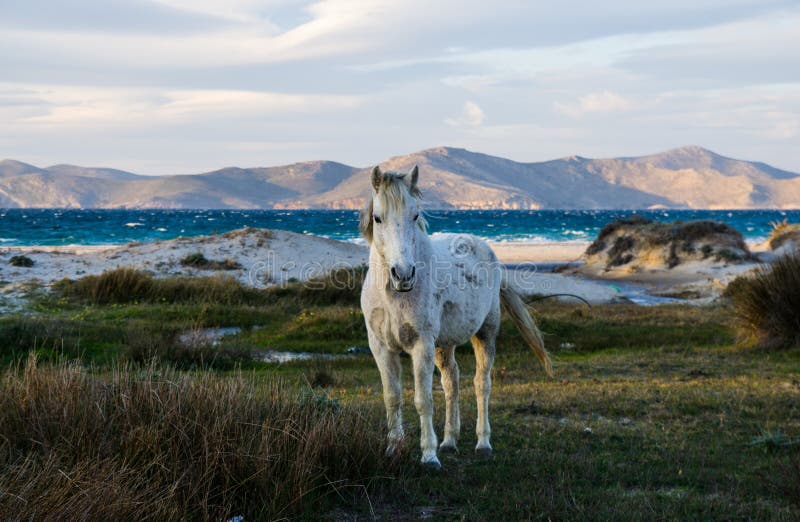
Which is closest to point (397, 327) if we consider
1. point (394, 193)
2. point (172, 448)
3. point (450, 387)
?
point (394, 193)

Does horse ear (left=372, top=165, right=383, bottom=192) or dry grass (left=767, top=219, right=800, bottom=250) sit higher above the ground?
horse ear (left=372, top=165, right=383, bottom=192)

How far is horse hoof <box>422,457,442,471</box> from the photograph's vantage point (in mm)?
6578

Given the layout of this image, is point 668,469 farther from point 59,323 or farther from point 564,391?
point 59,323

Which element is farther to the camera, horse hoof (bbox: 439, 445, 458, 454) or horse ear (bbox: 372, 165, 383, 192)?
horse hoof (bbox: 439, 445, 458, 454)

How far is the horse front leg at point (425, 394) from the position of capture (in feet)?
21.2

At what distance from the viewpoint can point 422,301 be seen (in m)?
6.40

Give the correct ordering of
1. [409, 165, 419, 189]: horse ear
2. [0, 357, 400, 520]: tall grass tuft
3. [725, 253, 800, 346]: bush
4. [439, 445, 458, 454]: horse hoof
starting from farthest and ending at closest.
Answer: [725, 253, 800, 346]: bush
[439, 445, 458, 454]: horse hoof
[409, 165, 419, 189]: horse ear
[0, 357, 400, 520]: tall grass tuft

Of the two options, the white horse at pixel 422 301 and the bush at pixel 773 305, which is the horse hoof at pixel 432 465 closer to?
the white horse at pixel 422 301

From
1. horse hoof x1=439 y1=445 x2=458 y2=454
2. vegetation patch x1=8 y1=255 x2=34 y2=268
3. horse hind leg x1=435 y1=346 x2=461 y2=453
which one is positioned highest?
horse hind leg x1=435 y1=346 x2=461 y2=453

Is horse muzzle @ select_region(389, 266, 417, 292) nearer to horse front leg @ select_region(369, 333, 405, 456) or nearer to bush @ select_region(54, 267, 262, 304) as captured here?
horse front leg @ select_region(369, 333, 405, 456)

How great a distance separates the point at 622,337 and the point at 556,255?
36.7 metres

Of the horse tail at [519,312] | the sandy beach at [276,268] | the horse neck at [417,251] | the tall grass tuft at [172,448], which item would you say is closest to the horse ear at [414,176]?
the horse neck at [417,251]

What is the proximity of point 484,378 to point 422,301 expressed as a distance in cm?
187

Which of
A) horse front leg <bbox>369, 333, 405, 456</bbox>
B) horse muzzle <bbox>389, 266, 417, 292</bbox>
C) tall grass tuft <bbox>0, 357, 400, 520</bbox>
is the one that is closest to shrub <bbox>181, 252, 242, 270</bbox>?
tall grass tuft <bbox>0, 357, 400, 520</bbox>
